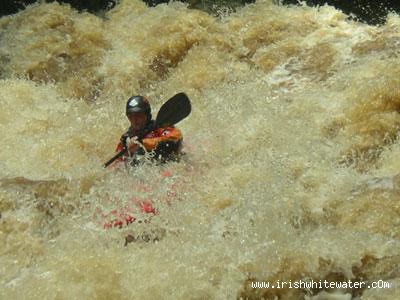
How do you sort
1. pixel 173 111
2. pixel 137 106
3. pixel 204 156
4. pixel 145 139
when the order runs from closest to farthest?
1. pixel 145 139
2. pixel 137 106
3. pixel 173 111
4. pixel 204 156

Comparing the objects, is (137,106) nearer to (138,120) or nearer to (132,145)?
(138,120)

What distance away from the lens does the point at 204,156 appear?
4887 millimetres

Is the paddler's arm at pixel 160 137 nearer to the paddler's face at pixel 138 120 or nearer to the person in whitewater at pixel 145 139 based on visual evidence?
the person in whitewater at pixel 145 139

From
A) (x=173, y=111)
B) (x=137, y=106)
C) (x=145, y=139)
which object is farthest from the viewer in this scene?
(x=173, y=111)

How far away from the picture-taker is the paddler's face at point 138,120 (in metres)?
4.56

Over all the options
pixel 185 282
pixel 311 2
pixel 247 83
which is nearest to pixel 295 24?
pixel 311 2

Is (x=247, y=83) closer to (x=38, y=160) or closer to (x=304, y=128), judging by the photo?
(x=304, y=128)

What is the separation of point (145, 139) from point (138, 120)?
9.1 inches

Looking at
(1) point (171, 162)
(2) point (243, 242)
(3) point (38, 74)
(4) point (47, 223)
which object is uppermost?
(2) point (243, 242)

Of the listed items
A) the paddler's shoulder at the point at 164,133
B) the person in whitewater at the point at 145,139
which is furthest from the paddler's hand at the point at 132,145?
the paddler's shoulder at the point at 164,133

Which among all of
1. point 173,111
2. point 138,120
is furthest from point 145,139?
point 173,111

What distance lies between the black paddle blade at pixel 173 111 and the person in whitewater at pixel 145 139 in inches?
3.3

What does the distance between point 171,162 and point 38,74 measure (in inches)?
118

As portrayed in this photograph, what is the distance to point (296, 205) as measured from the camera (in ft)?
12.9
